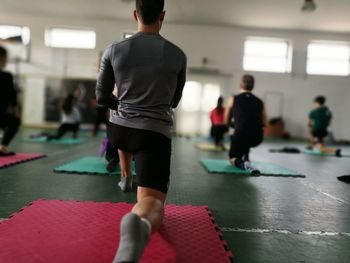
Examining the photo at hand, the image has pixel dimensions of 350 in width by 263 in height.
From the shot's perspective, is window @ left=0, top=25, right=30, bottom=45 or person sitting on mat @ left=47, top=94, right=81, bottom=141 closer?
person sitting on mat @ left=47, top=94, right=81, bottom=141

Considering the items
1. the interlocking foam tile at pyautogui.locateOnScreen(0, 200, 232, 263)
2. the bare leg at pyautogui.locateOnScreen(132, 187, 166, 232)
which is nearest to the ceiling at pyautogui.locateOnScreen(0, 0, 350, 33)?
the interlocking foam tile at pyautogui.locateOnScreen(0, 200, 232, 263)

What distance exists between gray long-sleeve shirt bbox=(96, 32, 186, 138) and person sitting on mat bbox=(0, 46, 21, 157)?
133 inches

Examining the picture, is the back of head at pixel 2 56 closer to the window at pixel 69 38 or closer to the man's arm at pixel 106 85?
the man's arm at pixel 106 85

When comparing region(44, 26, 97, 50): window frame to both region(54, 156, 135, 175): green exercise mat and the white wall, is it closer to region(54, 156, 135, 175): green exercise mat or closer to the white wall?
the white wall

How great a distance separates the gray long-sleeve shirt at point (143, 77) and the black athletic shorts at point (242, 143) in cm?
322

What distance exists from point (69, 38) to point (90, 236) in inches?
515

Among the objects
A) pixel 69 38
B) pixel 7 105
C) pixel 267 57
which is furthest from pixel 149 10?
pixel 69 38

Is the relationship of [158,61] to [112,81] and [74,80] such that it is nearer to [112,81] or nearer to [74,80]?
[112,81]

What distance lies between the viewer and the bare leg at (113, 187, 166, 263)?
1302mm

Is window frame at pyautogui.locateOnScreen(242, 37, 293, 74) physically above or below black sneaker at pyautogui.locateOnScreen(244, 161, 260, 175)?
above

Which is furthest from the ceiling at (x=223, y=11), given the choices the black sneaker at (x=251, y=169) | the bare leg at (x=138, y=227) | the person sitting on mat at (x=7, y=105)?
the bare leg at (x=138, y=227)

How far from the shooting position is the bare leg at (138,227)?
4.27ft

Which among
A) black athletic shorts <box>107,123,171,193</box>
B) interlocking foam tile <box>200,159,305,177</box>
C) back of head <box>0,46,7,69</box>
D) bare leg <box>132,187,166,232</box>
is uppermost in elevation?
back of head <box>0,46,7,69</box>

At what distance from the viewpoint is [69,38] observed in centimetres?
1383
